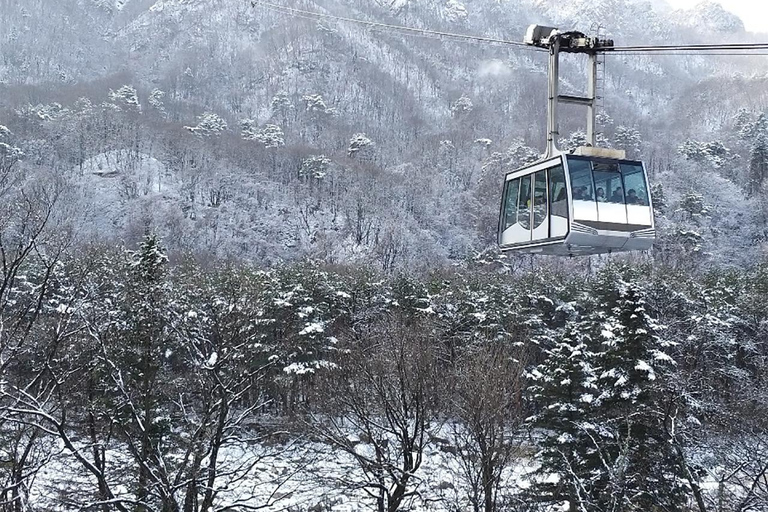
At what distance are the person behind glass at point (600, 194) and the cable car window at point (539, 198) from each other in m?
0.89

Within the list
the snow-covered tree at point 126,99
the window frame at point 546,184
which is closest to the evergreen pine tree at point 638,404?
the window frame at point 546,184

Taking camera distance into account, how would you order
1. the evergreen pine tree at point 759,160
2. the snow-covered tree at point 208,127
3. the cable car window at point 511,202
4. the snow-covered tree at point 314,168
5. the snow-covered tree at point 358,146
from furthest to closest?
the snow-covered tree at point 358,146 < the snow-covered tree at point 208,127 < the snow-covered tree at point 314,168 < the evergreen pine tree at point 759,160 < the cable car window at point 511,202

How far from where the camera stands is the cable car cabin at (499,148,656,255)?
998cm

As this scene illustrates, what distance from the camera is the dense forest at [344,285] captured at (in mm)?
14273

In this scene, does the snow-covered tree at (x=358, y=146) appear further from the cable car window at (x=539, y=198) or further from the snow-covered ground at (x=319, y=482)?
the cable car window at (x=539, y=198)

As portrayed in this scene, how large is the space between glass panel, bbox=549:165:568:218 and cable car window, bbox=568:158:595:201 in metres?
0.16

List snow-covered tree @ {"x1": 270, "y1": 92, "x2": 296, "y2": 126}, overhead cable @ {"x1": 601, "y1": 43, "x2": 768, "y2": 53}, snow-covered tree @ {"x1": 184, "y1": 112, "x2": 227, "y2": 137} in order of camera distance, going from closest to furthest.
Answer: overhead cable @ {"x1": 601, "y1": 43, "x2": 768, "y2": 53} < snow-covered tree @ {"x1": 184, "y1": 112, "x2": 227, "y2": 137} < snow-covered tree @ {"x1": 270, "y1": 92, "x2": 296, "y2": 126}

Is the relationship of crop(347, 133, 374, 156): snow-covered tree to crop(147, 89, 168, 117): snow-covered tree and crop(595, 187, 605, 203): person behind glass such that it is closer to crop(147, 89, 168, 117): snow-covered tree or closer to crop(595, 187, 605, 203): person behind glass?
crop(147, 89, 168, 117): snow-covered tree

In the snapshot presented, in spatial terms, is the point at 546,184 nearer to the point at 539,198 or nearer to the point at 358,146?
the point at 539,198

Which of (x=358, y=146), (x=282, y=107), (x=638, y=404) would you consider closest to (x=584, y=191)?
(x=638, y=404)

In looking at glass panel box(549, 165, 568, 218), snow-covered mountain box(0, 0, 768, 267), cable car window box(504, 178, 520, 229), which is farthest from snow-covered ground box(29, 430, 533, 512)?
snow-covered mountain box(0, 0, 768, 267)

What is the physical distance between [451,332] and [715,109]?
13546 centimetres

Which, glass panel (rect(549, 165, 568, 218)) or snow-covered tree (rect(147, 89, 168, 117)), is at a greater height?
snow-covered tree (rect(147, 89, 168, 117))

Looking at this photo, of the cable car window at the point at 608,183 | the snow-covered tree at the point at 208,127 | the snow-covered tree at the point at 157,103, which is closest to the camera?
the cable car window at the point at 608,183
